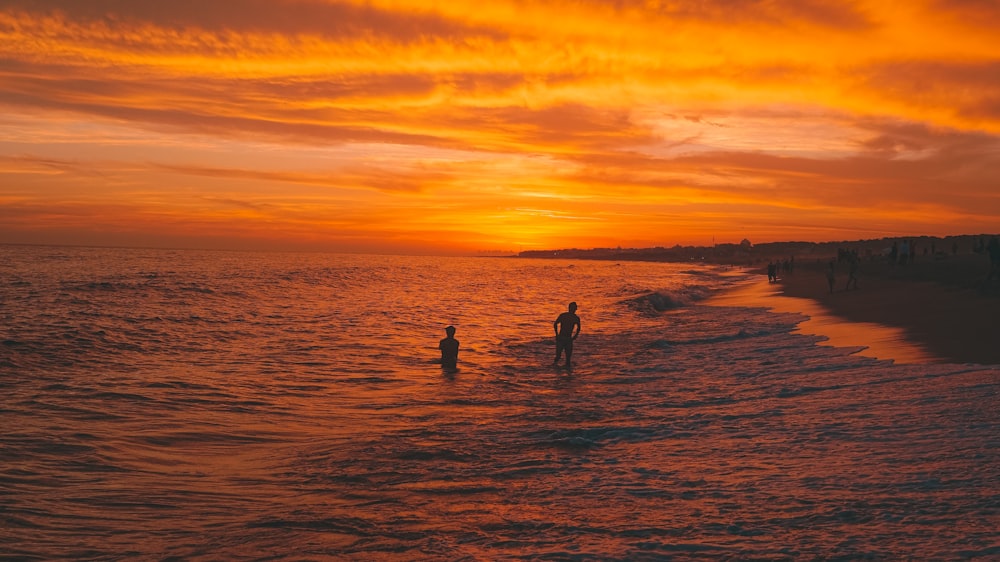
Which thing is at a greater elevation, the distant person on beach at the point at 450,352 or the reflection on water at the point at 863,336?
the reflection on water at the point at 863,336

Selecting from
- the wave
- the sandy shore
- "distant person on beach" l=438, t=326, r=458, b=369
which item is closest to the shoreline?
the sandy shore

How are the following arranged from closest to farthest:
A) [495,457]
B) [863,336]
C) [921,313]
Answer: [495,457] < [863,336] < [921,313]

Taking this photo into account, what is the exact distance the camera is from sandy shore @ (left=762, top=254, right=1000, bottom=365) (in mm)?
17516

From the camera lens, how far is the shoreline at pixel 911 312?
17.6 meters

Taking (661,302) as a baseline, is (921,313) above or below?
above

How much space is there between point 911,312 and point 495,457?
2310 centimetres

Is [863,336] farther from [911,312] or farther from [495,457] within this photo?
[495,457]

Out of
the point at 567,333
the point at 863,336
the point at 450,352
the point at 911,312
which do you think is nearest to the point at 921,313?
the point at 911,312

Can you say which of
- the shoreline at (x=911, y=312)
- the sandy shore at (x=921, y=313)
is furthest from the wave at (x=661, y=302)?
the sandy shore at (x=921, y=313)

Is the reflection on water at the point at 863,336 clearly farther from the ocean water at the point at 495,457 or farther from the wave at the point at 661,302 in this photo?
the wave at the point at 661,302

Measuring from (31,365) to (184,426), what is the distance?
8.92m

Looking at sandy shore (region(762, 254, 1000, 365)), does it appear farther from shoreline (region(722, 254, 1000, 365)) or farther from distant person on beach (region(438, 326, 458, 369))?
distant person on beach (region(438, 326, 458, 369))

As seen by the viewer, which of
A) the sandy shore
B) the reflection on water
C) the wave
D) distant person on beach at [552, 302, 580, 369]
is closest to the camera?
the reflection on water

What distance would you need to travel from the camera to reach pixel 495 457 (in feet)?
35.9
